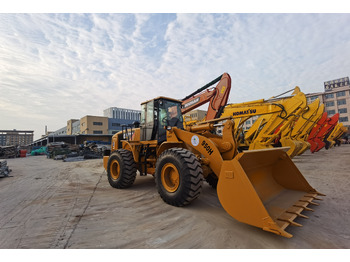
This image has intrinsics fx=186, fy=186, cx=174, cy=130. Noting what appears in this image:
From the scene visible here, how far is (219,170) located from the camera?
3707 millimetres

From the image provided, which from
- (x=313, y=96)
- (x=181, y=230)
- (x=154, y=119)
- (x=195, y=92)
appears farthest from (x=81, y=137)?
(x=313, y=96)

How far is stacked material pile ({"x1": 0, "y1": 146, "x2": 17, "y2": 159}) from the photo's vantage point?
877 inches

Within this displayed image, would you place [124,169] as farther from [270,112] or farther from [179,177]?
[270,112]

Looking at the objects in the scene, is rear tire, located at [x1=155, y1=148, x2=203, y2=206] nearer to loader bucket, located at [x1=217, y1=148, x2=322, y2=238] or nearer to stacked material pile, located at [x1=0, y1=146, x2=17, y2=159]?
loader bucket, located at [x1=217, y1=148, x2=322, y2=238]

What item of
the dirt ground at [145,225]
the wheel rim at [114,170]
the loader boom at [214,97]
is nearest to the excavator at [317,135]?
the loader boom at [214,97]

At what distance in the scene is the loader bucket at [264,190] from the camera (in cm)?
255

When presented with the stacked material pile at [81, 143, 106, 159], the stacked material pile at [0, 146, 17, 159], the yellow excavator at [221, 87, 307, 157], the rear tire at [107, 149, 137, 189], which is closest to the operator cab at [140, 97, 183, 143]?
the rear tire at [107, 149, 137, 189]

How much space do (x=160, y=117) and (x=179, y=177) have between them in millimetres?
2148

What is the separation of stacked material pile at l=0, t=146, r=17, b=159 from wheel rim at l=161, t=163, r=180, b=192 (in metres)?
27.1

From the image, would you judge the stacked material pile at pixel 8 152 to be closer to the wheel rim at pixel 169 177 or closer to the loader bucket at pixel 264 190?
the wheel rim at pixel 169 177

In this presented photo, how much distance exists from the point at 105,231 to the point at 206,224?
5.17 feet

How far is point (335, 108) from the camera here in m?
53.6

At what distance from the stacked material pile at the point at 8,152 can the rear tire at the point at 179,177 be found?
27.2m

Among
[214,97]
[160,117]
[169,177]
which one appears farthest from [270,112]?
[169,177]
